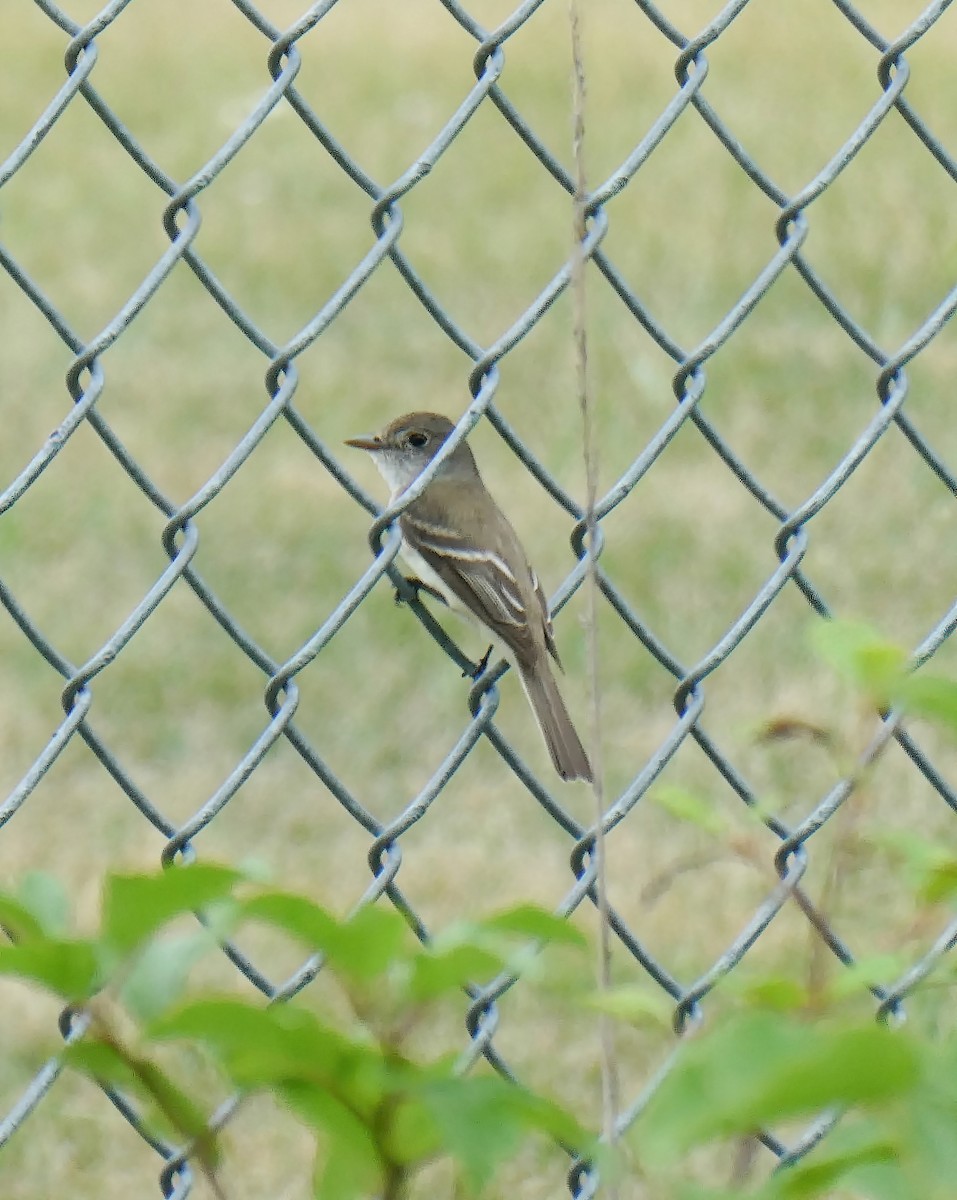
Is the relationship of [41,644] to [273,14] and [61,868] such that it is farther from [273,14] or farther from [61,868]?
[273,14]

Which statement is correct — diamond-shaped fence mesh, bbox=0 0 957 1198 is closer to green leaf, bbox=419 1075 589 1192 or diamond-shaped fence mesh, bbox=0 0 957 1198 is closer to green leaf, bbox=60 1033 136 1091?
green leaf, bbox=419 1075 589 1192

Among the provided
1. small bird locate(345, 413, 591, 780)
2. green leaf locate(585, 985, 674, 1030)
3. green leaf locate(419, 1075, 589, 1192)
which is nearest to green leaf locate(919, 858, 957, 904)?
green leaf locate(585, 985, 674, 1030)

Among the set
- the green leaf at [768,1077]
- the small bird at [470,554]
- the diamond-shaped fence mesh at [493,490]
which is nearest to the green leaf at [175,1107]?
the green leaf at [768,1077]

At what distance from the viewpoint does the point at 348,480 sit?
2.03m

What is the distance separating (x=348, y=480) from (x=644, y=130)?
762cm

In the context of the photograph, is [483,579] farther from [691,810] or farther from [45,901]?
[45,901]

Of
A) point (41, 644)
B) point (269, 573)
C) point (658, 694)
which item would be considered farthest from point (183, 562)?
point (269, 573)

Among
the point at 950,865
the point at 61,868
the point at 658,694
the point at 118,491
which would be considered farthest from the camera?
the point at 118,491

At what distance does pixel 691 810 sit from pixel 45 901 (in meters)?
0.42

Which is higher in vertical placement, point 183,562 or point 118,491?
point 118,491

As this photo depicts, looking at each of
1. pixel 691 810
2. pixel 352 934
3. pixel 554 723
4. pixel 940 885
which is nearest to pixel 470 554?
pixel 554 723

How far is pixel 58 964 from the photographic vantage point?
88 cm

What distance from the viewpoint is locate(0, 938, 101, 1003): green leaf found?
88 centimetres

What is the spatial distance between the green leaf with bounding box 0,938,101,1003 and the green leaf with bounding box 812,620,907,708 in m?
0.41
